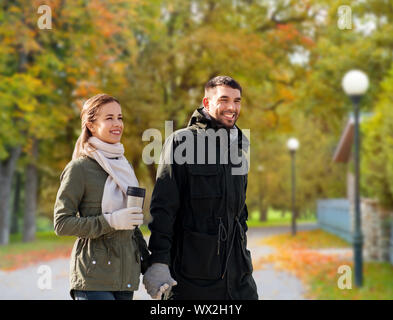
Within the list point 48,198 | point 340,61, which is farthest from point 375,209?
point 48,198

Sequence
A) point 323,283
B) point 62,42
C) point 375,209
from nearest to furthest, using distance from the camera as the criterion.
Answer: point 323,283
point 375,209
point 62,42

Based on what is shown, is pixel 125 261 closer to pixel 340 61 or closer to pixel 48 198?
pixel 340 61

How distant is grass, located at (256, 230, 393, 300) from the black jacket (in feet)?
20.6

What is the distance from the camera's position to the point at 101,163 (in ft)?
11.9

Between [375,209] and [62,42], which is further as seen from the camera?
[62,42]

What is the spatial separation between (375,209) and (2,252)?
36.5ft

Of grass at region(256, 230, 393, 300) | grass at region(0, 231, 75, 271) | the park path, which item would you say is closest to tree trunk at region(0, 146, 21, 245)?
grass at region(0, 231, 75, 271)

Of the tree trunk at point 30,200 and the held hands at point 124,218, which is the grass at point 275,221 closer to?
the tree trunk at point 30,200

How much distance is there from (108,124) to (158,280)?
1.00 meters

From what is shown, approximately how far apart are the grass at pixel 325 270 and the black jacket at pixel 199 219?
626 cm

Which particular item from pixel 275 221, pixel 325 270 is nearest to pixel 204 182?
pixel 325 270

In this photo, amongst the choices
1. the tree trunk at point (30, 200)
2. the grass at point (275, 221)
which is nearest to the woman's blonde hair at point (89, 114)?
the tree trunk at point (30, 200)

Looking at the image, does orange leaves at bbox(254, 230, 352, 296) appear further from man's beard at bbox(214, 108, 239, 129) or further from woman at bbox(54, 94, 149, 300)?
woman at bbox(54, 94, 149, 300)
